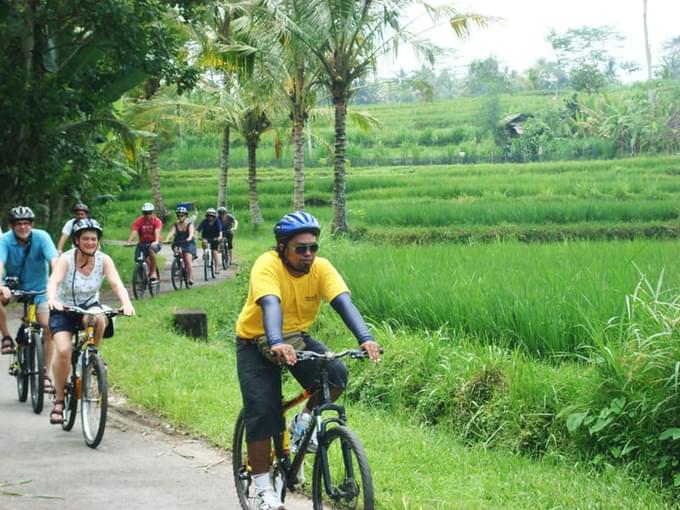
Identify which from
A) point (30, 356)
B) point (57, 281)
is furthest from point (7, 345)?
point (57, 281)

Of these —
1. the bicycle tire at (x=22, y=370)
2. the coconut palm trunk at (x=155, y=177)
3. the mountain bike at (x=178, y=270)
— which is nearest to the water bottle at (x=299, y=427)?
the bicycle tire at (x=22, y=370)

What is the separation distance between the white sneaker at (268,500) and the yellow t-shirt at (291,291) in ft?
2.74

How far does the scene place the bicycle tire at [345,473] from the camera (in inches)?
191

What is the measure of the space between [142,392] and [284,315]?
4.47 metres

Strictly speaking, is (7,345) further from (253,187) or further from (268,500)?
(253,187)

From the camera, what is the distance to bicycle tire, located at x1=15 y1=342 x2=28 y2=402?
984cm

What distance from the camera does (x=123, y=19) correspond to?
1786cm

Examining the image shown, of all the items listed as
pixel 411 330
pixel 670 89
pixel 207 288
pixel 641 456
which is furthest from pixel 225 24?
pixel 670 89

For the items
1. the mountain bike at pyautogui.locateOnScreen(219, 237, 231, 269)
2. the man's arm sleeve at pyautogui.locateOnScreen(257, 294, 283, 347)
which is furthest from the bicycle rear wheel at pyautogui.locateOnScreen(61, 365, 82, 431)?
the mountain bike at pyautogui.locateOnScreen(219, 237, 231, 269)

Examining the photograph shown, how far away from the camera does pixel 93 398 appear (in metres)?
8.13

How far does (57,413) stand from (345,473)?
13.8ft

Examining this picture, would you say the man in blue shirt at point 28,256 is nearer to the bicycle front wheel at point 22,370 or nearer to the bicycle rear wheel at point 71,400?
the bicycle front wheel at point 22,370

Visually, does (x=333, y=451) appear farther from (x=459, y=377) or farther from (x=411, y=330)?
(x=411, y=330)

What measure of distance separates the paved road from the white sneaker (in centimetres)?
73
